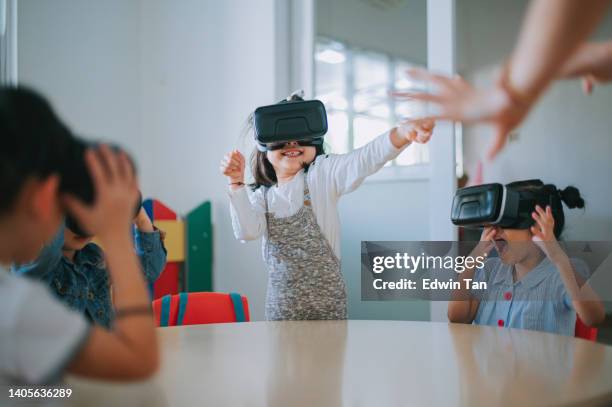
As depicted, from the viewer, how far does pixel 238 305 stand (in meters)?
1.35

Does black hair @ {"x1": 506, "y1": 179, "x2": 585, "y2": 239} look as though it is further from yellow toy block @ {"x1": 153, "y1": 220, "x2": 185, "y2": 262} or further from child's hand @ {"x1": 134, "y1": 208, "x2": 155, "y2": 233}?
yellow toy block @ {"x1": 153, "y1": 220, "x2": 185, "y2": 262}

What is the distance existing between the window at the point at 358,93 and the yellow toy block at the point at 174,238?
2.20ft

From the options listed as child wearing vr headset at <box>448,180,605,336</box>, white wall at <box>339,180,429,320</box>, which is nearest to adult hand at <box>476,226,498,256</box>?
child wearing vr headset at <box>448,180,605,336</box>

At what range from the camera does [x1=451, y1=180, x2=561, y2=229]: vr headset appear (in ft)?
2.69

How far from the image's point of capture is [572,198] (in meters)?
1.26

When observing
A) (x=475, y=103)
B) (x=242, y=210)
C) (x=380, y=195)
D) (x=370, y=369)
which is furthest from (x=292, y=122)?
(x=380, y=195)

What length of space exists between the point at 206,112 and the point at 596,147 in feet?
5.00

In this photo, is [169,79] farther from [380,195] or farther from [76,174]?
[76,174]

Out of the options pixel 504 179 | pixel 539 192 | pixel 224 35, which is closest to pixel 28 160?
pixel 539 192

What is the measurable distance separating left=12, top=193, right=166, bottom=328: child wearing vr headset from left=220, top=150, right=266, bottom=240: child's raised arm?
30 centimetres

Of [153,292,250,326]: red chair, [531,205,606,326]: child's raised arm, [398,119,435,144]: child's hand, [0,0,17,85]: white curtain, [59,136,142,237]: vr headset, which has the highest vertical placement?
[0,0,17,85]: white curtain

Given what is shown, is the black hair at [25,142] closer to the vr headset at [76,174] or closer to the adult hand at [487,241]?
the vr headset at [76,174]

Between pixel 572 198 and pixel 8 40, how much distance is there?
6.32 feet

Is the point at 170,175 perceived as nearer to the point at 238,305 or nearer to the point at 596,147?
the point at 238,305
